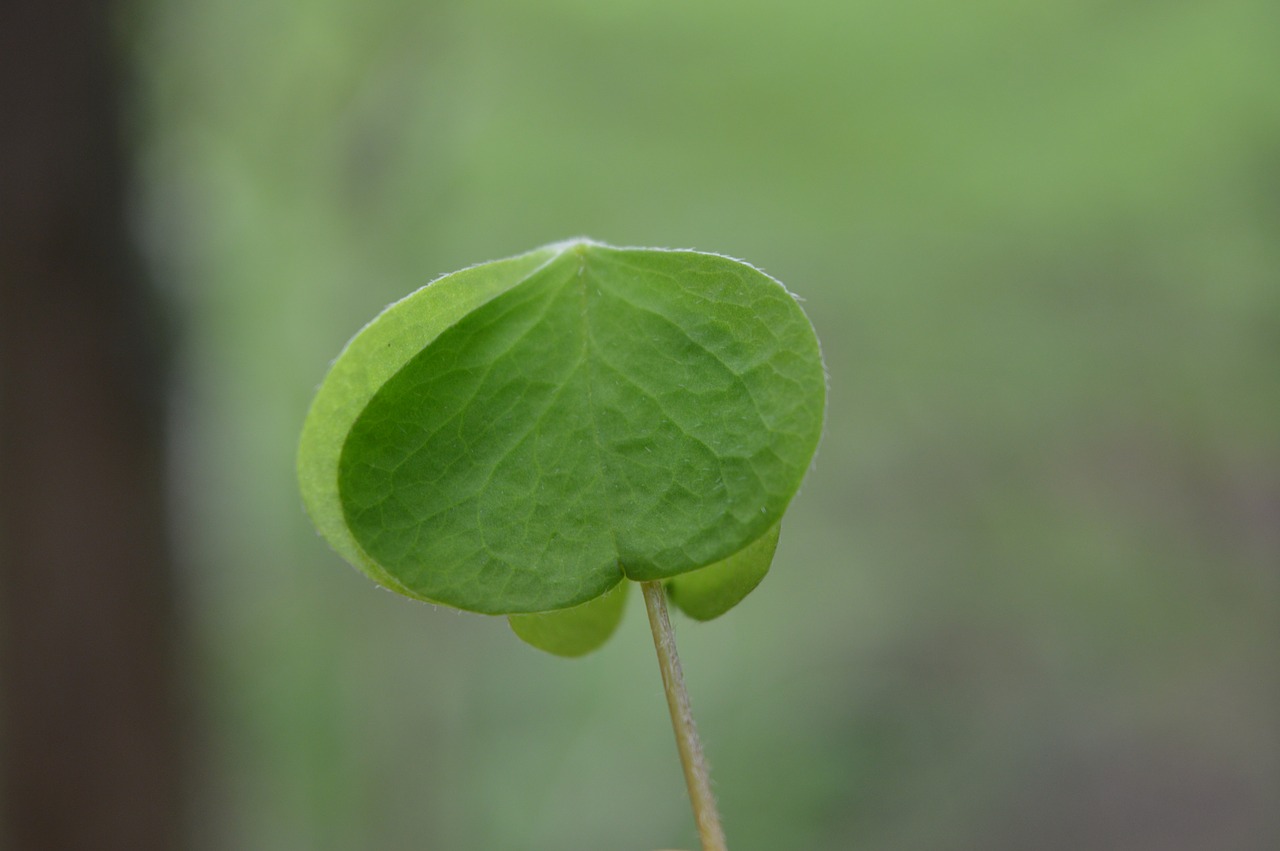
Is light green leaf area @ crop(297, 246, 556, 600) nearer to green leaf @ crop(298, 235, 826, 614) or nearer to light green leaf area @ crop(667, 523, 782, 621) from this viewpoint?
green leaf @ crop(298, 235, 826, 614)

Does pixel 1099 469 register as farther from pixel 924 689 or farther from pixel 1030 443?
pixel 924 689

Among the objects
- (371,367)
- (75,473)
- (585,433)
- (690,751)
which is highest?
(75,473)

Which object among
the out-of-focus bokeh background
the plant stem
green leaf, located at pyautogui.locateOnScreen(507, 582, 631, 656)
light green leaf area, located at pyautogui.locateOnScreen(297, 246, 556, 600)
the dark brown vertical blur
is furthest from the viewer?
the out-of-focus bokeh background

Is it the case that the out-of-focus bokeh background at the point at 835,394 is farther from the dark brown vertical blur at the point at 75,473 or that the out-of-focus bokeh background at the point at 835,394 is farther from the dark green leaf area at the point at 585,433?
the dark green leaf area at the point at 585,433

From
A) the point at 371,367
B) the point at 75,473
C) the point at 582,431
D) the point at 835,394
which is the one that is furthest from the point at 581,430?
the point at 835,394

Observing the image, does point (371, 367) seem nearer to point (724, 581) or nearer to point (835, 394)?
point (724, 581)

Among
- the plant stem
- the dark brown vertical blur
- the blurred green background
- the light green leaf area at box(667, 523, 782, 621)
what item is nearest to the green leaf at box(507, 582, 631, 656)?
the light green leaf area at box(667, 523, 782, 621)


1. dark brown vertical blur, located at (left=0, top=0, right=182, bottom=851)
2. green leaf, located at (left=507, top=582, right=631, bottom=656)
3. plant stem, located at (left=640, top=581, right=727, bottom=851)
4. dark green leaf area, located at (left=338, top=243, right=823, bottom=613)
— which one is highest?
dark brown vertical blur, located at (left=0, top=0, right=182, bottom=851)
